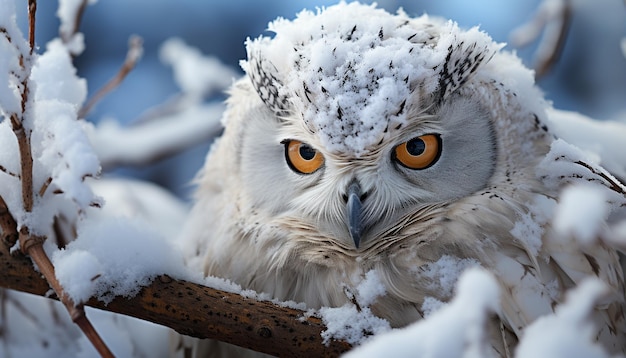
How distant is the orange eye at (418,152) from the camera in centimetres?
134

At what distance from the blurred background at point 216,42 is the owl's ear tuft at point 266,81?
1083mm

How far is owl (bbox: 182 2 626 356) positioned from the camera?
129 cm

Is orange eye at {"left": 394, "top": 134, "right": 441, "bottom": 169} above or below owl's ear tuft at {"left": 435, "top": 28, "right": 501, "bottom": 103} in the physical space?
below

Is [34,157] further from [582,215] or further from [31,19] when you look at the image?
[582,215]

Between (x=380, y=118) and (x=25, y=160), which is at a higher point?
(x=380, y=118)

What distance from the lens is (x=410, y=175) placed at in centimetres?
135

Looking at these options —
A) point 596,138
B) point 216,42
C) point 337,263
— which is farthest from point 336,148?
point 216,42

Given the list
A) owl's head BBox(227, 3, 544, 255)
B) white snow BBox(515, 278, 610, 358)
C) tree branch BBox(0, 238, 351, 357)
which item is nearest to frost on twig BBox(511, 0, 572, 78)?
owl's head BBox(227, 3, 544, 255)

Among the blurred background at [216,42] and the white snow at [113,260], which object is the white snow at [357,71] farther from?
the blurred background at [216,42]

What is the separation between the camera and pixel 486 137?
1.40 m

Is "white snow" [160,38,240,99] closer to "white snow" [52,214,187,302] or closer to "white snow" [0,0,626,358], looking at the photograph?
"white snow" [0,0,626,358]

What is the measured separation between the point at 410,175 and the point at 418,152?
2.0 inches

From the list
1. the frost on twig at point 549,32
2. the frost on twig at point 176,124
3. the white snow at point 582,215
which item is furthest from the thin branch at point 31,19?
the frost on twig at point 549,32

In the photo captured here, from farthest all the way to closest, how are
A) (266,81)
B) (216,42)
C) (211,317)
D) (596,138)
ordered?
(216,42) < (596,138) < (266,81) < (211,317)
